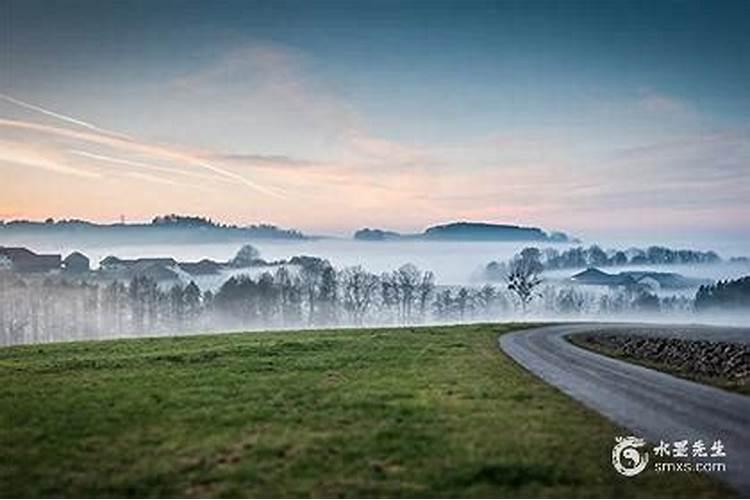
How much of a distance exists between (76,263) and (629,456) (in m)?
67.7

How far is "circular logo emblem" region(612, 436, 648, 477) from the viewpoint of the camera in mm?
10703

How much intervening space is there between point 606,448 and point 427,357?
17317 millimetres

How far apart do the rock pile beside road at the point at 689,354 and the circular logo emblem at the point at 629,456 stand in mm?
10748

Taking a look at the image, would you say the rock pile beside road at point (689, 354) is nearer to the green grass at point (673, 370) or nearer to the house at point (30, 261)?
the green grass at point (673, 370)

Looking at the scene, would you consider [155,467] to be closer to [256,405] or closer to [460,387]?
[256,405]

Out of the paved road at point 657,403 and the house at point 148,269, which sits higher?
the house at point 148,269

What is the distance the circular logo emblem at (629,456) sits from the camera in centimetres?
1070

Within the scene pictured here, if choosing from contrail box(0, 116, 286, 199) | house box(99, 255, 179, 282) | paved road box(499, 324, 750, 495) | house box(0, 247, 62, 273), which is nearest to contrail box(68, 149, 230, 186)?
contrail box(0, 116, 286, 199)

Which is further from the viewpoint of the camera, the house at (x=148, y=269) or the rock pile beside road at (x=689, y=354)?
the house at (x=148, y=269)

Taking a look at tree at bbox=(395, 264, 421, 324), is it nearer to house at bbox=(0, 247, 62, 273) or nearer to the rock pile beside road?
house at bbox=(0, 247, 62, 273)

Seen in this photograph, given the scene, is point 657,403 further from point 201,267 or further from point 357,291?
point 201,267

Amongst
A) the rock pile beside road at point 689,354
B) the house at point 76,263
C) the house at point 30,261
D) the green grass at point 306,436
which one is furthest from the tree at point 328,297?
the green grass at point 306,436

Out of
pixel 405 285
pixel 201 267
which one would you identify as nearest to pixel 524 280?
pixel 405 285

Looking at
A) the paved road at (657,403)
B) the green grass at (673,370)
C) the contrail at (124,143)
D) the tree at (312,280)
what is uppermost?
the contrail at (124,143)
